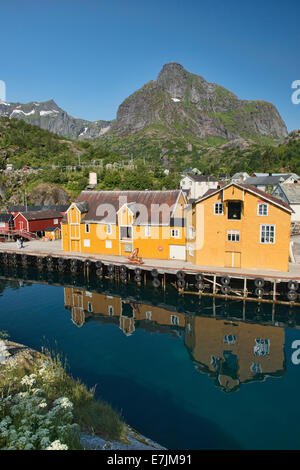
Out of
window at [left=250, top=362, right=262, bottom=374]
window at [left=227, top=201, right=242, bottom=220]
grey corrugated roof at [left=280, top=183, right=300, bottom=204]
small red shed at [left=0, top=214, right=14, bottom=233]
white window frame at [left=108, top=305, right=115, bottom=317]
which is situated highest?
grey corrugated roof at [left=280, top=183, right=300, bottom=204]

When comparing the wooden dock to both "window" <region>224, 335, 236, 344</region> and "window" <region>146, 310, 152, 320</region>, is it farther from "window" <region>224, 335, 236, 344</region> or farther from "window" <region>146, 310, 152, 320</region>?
"window" <region>224, 335, 236, 344</region>

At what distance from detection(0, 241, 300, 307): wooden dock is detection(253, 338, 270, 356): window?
6.25 meters

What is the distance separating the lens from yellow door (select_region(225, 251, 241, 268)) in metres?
30.7

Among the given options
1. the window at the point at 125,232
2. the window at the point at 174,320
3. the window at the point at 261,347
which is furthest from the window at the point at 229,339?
the window at the point at 125,232

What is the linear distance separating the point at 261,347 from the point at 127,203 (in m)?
23.4

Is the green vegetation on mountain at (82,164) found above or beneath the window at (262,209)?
above

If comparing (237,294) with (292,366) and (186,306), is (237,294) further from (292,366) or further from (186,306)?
(292,366)

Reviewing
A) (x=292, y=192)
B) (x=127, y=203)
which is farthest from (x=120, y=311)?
(x=292, y=192)

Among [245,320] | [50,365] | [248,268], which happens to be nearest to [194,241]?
[248,268]

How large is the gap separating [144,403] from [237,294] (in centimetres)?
1700

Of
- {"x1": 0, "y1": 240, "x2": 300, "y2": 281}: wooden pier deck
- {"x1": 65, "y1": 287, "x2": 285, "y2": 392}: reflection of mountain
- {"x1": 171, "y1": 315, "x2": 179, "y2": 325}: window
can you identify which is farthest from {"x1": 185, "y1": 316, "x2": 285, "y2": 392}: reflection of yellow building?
{"x1": 0, "y1": 240, "x2": 300, "y2": 281}: wooden pier deck

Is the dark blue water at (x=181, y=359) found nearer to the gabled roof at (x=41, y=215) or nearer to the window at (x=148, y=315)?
the window at (x=148, y=315)

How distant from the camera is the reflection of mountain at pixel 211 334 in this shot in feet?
60.0

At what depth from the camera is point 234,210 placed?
30.6 metres
